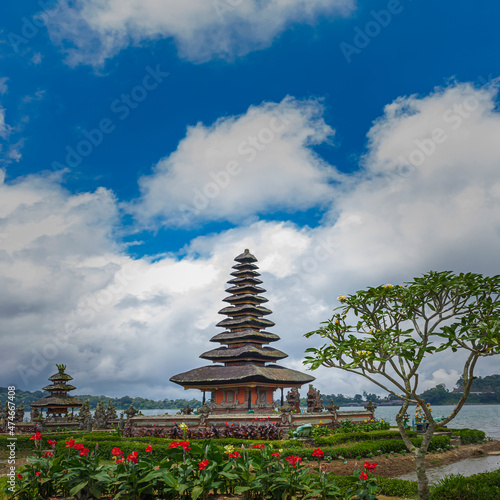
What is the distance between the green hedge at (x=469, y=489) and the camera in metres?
10.2

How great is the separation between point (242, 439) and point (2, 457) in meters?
14.9

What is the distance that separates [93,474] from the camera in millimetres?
9414

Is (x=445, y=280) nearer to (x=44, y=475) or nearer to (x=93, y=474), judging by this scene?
(x=93, y=474)

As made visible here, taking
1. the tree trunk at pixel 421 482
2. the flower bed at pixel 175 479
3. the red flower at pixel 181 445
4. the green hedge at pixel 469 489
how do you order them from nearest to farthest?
1. the flower bed at pixel 175 479
2. the red flower at pixel 181 445
3. the tree trunk at pixel 421 482
4. the green hedge at pixel 469 489

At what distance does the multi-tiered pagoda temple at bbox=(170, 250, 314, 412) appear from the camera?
36125 millimetres

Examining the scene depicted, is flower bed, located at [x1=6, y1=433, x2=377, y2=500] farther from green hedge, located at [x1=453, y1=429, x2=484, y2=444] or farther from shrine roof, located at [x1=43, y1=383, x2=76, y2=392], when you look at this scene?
shrine roof, located at [x1=43, y1=383, x2=76, y2=392]

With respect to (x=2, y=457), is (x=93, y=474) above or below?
above

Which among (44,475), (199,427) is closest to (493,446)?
(199,427)

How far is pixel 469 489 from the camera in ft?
34.3

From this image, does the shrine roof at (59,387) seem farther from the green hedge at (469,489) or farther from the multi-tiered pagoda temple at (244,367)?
the green hedge at (469,489)

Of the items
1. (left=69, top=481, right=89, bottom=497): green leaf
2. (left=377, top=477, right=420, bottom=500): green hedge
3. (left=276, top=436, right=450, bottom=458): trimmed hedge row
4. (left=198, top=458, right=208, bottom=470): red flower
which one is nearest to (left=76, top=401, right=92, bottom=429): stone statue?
(left=276, top=436, right=450, bottom=458): trimmed hedge row

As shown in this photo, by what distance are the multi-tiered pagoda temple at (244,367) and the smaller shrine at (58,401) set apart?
10.6 meters

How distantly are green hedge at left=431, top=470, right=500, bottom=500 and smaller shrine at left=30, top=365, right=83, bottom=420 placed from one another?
36.6m

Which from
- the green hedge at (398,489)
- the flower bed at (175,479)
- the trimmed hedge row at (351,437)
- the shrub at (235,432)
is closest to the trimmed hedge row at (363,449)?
the trimmed hedge row at (351,437)
